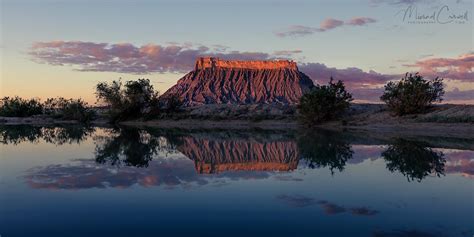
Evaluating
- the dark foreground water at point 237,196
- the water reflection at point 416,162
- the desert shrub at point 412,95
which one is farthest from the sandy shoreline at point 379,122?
the dark foreground water at point 237,196

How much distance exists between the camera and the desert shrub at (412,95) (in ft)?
174

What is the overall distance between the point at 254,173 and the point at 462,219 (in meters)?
8.26

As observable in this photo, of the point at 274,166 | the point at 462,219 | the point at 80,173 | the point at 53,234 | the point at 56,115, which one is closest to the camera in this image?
the point at 53,234

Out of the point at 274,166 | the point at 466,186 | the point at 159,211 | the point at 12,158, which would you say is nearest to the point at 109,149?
the point at 12,158

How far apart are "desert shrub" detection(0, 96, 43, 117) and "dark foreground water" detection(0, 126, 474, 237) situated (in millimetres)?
82331

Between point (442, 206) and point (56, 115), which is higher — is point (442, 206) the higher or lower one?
the higher one

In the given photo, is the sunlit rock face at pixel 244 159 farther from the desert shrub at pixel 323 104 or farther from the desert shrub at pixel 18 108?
the desert shrub at pixel 18 108

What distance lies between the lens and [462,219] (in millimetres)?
9617

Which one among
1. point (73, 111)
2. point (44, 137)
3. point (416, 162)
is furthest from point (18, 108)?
point (416, 162)

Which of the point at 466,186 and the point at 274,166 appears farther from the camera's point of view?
the point at 274,166

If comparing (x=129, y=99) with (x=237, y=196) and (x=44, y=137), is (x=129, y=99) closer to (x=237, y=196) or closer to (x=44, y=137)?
(x=44, y=137)

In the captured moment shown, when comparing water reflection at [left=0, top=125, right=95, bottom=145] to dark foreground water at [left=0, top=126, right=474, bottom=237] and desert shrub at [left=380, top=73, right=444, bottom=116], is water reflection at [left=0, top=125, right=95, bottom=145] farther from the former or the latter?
desert shrub at [left=380, top=73, right=444, bottom=116]

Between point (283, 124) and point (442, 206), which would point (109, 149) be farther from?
point (283, 124)

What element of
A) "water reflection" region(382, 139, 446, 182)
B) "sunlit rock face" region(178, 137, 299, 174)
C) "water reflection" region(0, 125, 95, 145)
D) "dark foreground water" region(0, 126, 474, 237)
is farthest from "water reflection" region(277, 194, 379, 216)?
"water reflection" region(0, 125, 95, 145)
